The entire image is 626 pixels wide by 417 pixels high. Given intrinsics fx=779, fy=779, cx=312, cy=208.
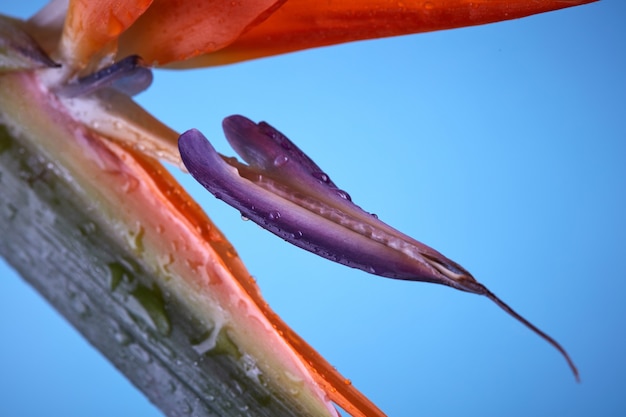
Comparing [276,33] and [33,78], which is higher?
[276,33]

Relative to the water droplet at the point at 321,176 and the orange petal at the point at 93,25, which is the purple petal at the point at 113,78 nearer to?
the orange petal at the point at 93,25

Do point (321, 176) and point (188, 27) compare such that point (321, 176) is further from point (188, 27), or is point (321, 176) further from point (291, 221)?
point (188, 27)

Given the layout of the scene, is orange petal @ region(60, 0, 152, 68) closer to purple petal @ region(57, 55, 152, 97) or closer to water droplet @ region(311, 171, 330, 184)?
purple petal @ region(57, 55, 152, 97)

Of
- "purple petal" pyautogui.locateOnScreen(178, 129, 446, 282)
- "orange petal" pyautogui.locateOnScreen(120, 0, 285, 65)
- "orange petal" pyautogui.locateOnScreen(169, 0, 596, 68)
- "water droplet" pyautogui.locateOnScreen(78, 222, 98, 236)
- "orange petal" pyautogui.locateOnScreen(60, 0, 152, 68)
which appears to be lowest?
"water droplet" pyautogui.locateOnScreen(78, 222, 98, 236)

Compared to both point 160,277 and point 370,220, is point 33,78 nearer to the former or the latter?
point 160,277

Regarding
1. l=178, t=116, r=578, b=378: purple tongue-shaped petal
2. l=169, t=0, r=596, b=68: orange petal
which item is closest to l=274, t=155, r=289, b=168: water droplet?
l=178, t=116, r=578, b=378: purple tongue-shaped petal

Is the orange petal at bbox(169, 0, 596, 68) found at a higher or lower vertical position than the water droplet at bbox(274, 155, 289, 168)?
higher

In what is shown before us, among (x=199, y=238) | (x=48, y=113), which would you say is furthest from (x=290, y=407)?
(x=48, y=113)

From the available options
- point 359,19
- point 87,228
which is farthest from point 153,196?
point 359,19
